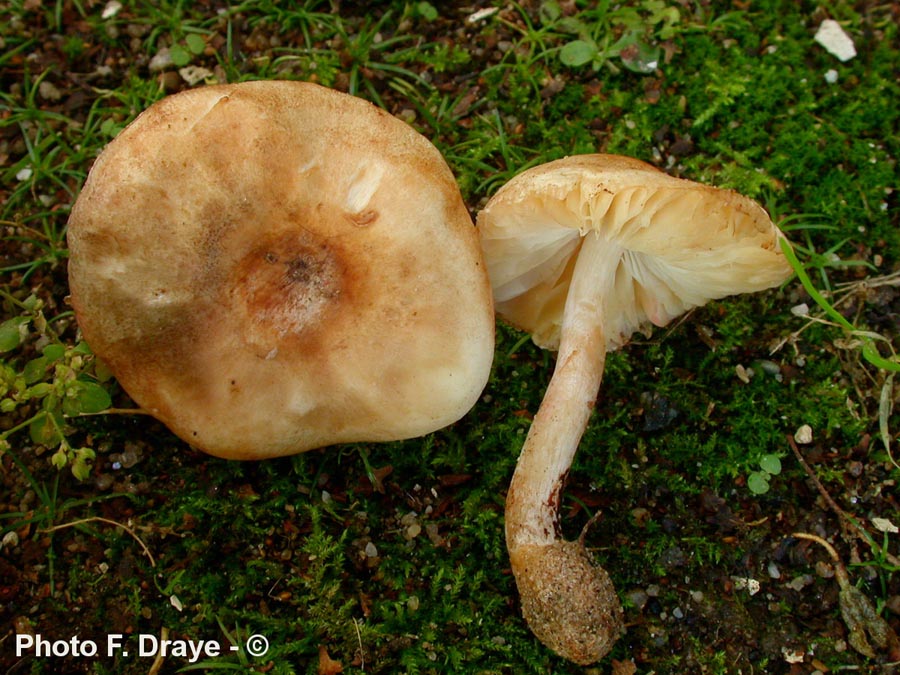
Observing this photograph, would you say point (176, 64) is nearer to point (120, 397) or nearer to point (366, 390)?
point (120, 397)

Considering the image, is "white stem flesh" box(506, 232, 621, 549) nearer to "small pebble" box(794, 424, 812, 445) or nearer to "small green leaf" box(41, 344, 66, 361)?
"small pebble" box(794, 424, 812, 445)

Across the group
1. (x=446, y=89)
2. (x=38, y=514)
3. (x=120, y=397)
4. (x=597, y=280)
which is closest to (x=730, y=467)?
(x=597, y=280)

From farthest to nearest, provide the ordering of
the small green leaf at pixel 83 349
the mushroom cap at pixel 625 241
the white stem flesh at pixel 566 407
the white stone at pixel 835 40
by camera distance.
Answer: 1. the white stone at pixel 835 40
2. the small green leaf at pixel 83 349
3. the white stem flesh at pixel 566 407
4. the mushroom cap at pixel 625 241

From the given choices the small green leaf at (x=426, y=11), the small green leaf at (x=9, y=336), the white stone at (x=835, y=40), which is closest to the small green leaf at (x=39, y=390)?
the small green leaf at (x=9, y=336)

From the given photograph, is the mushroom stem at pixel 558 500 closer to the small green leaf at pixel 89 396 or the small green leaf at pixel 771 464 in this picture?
the small green leaf at pixel 771 464

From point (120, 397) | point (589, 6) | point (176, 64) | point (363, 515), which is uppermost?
point (589, 6)

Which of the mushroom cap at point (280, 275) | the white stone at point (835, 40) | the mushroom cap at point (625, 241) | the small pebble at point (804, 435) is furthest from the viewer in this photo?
the white stone at point (835, 40)
